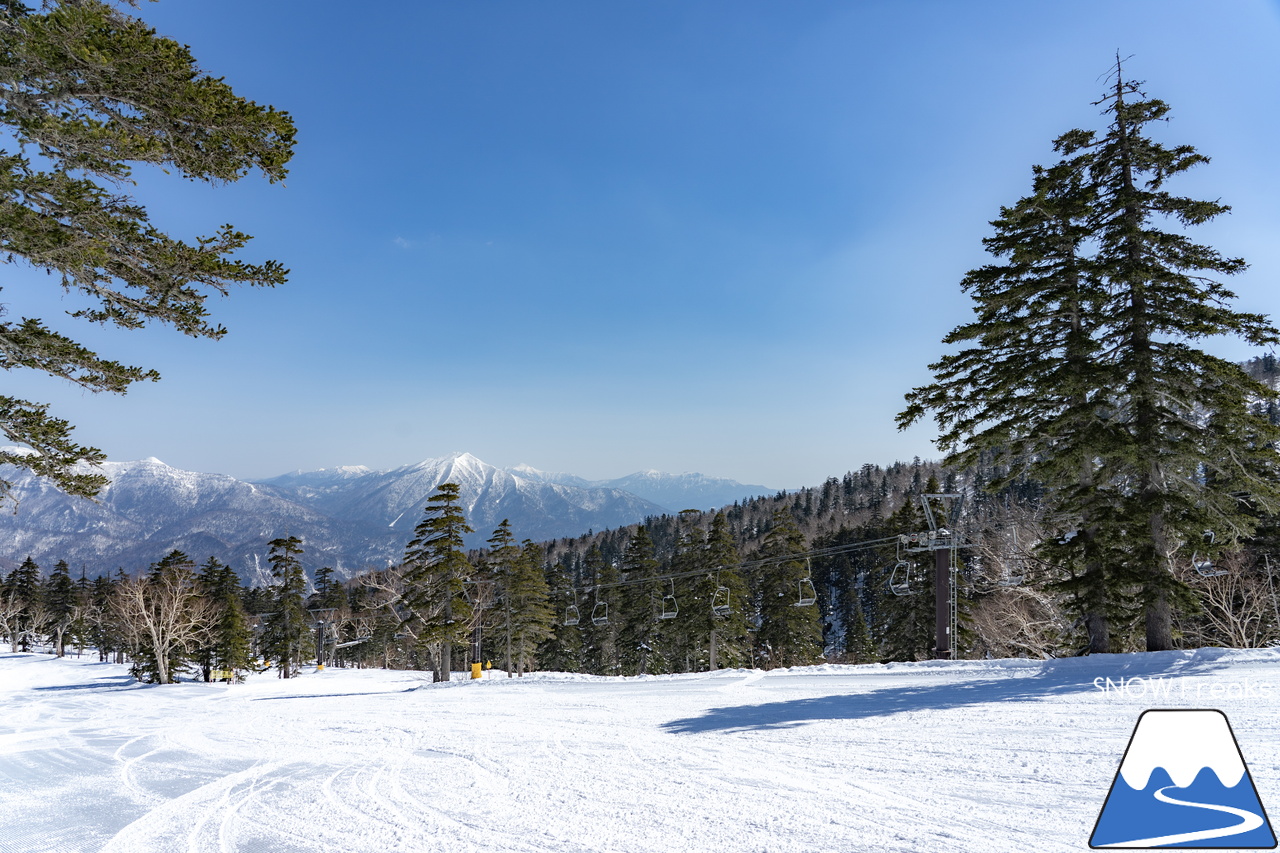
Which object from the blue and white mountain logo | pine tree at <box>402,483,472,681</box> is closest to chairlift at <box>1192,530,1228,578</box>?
the blue and white mountain logo

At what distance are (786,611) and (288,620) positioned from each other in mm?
42259

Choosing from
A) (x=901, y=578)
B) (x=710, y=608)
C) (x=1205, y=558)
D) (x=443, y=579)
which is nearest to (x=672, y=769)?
(x=1205, y=558)

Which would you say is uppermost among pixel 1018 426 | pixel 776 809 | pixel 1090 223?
pixel 1090 223

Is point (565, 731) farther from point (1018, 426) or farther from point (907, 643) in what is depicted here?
point (907, 643)

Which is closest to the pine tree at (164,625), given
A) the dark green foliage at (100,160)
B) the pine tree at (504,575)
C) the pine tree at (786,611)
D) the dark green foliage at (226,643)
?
the dark green foliage at (226,643)

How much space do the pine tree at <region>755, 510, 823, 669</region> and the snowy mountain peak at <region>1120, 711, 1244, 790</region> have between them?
37500mm

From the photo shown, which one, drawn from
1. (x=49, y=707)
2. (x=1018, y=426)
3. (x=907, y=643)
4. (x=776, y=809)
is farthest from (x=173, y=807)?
(x=907, y=643)

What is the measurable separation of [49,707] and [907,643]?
4128cm

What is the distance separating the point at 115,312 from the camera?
8.88 metres

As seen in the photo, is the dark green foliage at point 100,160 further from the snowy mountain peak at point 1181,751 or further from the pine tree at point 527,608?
the pine tree at point 527,608

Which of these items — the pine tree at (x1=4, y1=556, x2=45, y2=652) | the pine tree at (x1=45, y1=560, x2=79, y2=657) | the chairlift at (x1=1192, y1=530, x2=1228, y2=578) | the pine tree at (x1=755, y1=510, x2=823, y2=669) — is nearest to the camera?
the chairlift at (x1=1192, y1=530, x2=1228, y2=578)

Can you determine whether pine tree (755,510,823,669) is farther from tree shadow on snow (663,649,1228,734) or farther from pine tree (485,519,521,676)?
tree shadow on snow (663,649,1228,734)

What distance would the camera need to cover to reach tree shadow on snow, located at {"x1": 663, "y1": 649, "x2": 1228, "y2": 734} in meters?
11.1

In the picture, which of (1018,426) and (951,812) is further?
(1018,426)
